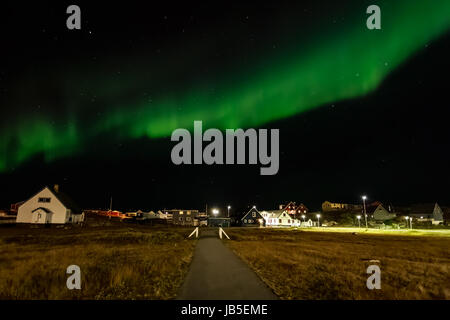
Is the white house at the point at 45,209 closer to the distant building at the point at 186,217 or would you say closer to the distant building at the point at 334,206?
the distant building at the point at 186,217

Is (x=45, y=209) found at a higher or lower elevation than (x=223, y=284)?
lower

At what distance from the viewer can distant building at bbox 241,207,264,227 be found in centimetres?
7669

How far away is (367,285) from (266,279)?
347 centimetres

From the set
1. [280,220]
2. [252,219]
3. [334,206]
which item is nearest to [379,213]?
[280,220]

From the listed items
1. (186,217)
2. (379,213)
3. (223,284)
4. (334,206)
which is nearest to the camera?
(223,284)

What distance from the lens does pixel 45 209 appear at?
5103 centimetres

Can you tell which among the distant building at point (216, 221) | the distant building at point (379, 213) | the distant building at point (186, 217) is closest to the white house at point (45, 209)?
the distant building at point (186, 217)

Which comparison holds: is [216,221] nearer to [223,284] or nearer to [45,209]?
[45,209]

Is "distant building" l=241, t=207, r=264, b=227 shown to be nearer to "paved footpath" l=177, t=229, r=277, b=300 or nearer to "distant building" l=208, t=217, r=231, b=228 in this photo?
"distant building" l=208, t=217, r=231, b=228

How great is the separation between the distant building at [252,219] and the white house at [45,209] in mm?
47804

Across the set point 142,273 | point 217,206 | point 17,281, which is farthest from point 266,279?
point 217,206

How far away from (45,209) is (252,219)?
180 feet

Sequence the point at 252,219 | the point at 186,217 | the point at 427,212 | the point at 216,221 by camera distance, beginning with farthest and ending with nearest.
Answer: the point at 186,217, the point at 216,221, the point at 427,212, the point at 252,219
